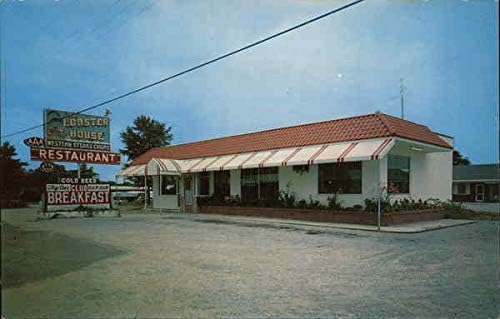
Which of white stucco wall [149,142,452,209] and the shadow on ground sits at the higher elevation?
white stucco wall [149,142,452,209]

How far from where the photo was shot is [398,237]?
10.6 meters

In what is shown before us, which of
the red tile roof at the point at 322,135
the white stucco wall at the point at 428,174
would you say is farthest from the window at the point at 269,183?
the white stucco wall at the point at 428,174

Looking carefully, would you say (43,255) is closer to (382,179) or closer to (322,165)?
(322,165)

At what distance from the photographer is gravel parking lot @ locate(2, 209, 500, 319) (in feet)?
14.0

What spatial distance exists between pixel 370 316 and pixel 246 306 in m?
1.35

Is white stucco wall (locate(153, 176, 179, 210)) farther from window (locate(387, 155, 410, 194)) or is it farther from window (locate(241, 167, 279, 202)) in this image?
window (locate(387, 155, 410, 194))

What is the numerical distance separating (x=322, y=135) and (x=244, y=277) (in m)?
12.4

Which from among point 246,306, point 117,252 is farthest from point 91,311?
point 117,252

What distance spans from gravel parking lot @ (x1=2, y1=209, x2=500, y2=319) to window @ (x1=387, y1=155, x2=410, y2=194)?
19.5 ft

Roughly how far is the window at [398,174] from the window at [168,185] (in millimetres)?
13297

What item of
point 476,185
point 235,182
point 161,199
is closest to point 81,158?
point 235,182

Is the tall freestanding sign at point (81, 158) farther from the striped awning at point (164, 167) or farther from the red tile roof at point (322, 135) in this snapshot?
the red tile roof at point (322, 135)

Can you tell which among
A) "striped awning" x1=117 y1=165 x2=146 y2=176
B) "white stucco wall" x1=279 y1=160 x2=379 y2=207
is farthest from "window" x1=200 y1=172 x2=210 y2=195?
"white stucco wall" x1=279 y1=160 x2=379 y2=207

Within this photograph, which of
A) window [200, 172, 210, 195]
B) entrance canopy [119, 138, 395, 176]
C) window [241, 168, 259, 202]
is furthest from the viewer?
window [200, 172, 210, 195]
